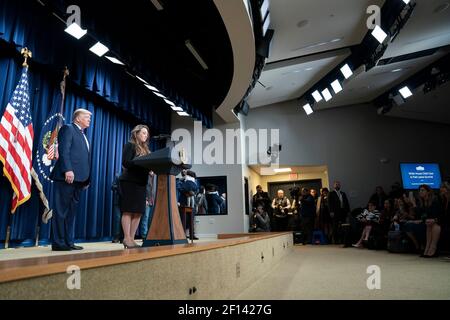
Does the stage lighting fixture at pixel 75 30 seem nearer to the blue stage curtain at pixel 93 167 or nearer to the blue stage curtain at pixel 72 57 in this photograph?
the blue stage curtain at pixel 72 57

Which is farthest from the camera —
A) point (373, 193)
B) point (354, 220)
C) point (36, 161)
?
point (373, 193)

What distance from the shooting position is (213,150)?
7348 mm

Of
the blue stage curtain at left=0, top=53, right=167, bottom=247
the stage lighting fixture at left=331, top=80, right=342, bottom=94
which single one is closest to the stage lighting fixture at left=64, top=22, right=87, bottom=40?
the blue stage curtain at left=0, top=53, right=167, bottom=247

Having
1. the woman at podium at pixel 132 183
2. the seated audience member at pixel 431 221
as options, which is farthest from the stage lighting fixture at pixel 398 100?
the woman at podium at pixel 132 183

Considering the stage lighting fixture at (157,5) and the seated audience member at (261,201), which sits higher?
the stage lighting fixture at (157,5)

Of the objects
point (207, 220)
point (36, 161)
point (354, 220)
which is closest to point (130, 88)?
point (36, 161)

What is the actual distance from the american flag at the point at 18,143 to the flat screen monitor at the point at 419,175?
7.40 m

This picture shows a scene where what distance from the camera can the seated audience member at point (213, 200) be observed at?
7.06m

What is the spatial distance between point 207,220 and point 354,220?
3.15 m

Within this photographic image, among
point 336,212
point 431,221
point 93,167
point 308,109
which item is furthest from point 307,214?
point 93,167

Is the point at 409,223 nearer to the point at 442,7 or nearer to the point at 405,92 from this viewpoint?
the point at 442,7

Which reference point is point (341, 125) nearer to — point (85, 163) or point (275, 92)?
point (275, 92)

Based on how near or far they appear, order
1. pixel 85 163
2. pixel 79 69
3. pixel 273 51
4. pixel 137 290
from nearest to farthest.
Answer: pixel 137 290, pixel 85 163, pixel 79 69, pixel 273 51

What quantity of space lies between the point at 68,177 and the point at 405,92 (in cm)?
674
